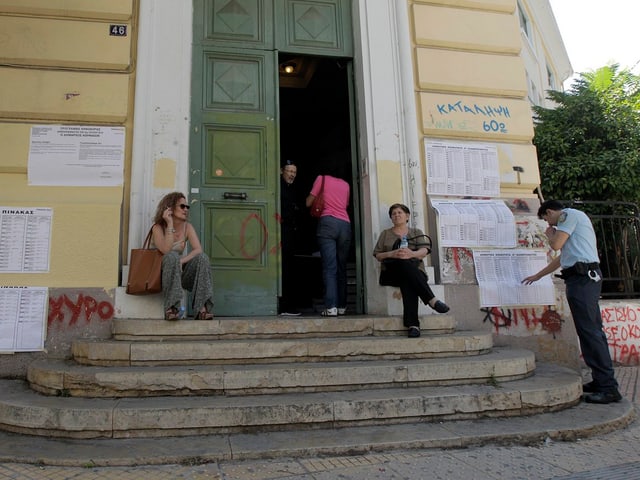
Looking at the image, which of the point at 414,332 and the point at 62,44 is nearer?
the point at 414,332

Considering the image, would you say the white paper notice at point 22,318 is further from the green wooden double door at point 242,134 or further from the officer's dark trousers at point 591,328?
the officer's dark trousers at point 591,328

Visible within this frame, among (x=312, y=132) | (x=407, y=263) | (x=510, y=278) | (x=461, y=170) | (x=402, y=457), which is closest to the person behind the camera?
(x=402, y=457)

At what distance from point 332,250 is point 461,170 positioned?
189cm

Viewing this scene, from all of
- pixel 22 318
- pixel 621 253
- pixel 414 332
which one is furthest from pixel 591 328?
pixel 22 318

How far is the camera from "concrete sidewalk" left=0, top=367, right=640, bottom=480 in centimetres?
275

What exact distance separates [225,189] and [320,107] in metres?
5.44

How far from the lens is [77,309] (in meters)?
4.52

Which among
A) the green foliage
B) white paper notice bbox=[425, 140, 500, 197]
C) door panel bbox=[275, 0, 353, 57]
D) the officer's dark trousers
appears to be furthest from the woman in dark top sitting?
the green foliage

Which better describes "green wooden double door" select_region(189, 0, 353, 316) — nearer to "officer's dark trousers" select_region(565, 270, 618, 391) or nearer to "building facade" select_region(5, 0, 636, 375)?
"building facade" select_region(5, 0, 636, 375)

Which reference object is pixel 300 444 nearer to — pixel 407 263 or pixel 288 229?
pixel 407 263

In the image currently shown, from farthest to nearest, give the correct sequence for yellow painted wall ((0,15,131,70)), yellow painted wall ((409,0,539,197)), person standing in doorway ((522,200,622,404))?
yellow painted wall ((409,0,539,197))
yellow painted wall ((0,15,131,70))
person standing in doorway ((522,200,622,404))

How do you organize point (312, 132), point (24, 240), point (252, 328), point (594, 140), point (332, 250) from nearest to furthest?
1. point (252, 328)
2. point (24, 240)
3. point (332, 250)
4. point (594, 140)
5. point (312, 132)

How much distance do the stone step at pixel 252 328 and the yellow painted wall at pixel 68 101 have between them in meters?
0.70

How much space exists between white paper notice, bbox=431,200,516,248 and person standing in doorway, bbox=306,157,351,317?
43.1 inches
